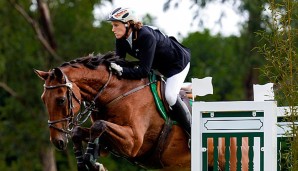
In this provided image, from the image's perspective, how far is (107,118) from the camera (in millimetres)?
7812

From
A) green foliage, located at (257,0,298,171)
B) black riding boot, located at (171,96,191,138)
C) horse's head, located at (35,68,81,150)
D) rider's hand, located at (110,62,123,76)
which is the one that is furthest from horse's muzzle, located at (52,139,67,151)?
green foliage, located at (257,0,298,171)

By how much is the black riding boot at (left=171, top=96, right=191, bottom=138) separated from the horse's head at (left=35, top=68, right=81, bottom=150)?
3.23ft

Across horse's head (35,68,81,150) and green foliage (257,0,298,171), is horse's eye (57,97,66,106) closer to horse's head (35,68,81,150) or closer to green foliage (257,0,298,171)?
horse's head (35,68,81,150)

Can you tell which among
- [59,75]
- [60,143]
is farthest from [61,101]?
[60,143]

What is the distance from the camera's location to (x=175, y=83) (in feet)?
26.5

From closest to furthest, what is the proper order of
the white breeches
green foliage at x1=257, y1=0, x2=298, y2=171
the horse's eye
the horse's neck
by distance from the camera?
green foliage at x1=257, y1=0, x2=298, y2=171
the horse's eye
the horse's neck
the white breeches

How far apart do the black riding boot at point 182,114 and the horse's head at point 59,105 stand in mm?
985

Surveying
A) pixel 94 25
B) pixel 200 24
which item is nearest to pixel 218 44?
pixel 94 25

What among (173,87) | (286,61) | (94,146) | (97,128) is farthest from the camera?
(173,87)

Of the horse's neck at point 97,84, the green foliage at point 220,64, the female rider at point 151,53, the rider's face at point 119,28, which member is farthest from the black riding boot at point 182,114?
the green foliage at point 220,64

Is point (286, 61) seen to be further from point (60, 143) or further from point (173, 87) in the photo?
point (60, 143)

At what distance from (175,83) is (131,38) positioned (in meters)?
0.56

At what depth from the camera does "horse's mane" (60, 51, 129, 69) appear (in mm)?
7766

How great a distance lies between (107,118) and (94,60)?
48 centimetres
